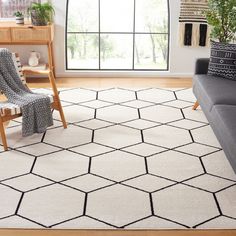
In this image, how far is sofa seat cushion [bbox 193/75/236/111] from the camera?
3.86m

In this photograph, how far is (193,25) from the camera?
5.73 metres

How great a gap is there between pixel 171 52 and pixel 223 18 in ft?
4.71

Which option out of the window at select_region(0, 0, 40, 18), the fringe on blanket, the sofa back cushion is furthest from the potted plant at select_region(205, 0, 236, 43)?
the window at select_region(0, 0, 40, 18)

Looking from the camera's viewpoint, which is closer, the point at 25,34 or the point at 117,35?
the point at 25,34

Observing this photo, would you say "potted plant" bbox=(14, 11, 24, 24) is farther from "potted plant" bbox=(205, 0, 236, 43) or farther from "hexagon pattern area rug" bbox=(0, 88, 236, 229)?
"potted plant" bbox=(205, 0, 236, 43)

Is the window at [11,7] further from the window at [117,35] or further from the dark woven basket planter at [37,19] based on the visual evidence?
the window at [117,35]

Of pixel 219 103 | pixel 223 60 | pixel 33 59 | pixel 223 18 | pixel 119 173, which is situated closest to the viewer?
pixel 119 173

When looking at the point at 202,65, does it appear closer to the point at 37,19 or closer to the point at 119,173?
the point at 119,173

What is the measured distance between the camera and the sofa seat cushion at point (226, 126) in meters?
3.06

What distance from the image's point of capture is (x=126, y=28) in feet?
19.7

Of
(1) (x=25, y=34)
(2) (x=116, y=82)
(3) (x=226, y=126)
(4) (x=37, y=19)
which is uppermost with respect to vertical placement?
(4) (x=37, y=19)

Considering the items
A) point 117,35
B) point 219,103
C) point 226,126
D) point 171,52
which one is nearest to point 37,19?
point 117,35

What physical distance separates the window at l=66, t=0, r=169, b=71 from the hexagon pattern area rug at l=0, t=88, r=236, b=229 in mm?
1472

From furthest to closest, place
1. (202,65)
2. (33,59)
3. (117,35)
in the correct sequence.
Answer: (117,35) → (33,59) → (202,65)
